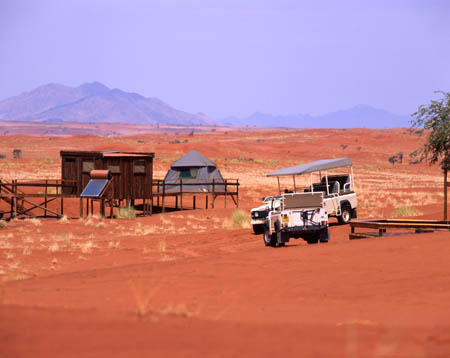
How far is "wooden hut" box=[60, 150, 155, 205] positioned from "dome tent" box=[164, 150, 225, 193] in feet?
22.0

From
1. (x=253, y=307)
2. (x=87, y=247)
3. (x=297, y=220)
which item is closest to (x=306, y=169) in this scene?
(x=297, y=220)

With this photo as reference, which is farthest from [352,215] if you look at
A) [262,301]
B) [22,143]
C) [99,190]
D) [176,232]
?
[22,143]

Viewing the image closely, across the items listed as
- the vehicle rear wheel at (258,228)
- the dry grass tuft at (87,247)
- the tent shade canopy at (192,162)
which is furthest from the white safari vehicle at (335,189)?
the tent shade canopy at (192,162)

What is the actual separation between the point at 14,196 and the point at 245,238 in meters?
12.6

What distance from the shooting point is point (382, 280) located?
411 inches

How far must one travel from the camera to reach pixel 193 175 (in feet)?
129

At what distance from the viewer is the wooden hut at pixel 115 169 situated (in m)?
30.5

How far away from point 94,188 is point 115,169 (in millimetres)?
1887

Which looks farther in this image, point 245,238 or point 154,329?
point 245,238

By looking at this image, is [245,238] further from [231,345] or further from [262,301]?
[231,345]

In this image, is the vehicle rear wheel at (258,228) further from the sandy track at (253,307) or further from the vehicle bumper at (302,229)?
the sandy track at (253,307)

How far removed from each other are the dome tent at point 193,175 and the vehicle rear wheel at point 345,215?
16.0 meters

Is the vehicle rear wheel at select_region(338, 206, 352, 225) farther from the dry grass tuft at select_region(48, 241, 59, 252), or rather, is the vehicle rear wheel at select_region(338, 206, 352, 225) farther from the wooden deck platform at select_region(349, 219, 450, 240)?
the dry grass tuft at select_region(48, 241, 59, 252)

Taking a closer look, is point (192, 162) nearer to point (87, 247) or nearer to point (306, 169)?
point (306, 169)
